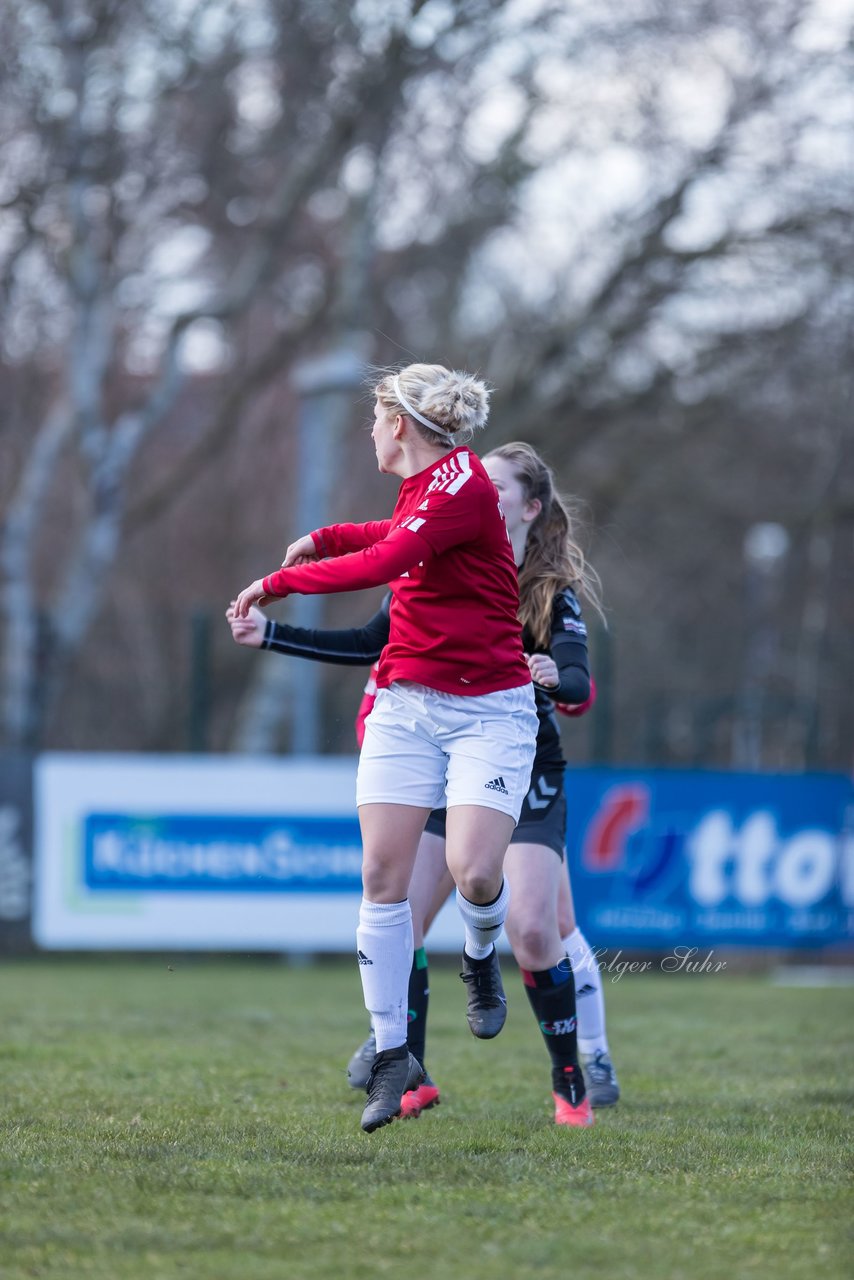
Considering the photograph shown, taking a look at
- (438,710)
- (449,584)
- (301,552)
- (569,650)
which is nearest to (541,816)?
(569,650)

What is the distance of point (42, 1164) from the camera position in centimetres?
383

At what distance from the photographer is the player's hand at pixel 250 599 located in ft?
14.3

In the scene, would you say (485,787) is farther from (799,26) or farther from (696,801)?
(799,26)

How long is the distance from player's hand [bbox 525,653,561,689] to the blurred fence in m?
7.30

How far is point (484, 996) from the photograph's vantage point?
4484mm

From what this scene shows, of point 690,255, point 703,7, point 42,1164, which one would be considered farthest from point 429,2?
point 42,1164

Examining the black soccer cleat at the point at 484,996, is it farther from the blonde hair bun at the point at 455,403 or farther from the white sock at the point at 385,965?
the blonde hair bun at the point at 455,403

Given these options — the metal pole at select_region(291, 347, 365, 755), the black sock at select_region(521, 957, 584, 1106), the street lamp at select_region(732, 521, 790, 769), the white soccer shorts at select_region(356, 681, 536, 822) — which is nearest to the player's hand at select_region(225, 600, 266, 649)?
the white soccer shorts at select_region(356, 681, 536, 822)

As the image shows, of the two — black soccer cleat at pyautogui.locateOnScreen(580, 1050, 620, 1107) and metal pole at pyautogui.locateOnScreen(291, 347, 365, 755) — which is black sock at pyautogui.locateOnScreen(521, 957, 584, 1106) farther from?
metal pole at pyautogui.locateOnScreen(291, 347, 365, 755)

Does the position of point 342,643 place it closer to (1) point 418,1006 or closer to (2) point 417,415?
(2) point 417,415

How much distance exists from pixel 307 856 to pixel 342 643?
7193mm

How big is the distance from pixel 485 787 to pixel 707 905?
27.5 feet

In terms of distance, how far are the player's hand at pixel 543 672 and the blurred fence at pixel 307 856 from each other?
7.30 metres

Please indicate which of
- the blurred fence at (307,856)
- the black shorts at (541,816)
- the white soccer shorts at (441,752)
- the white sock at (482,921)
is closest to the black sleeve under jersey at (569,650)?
the black shorts at (541,816)
